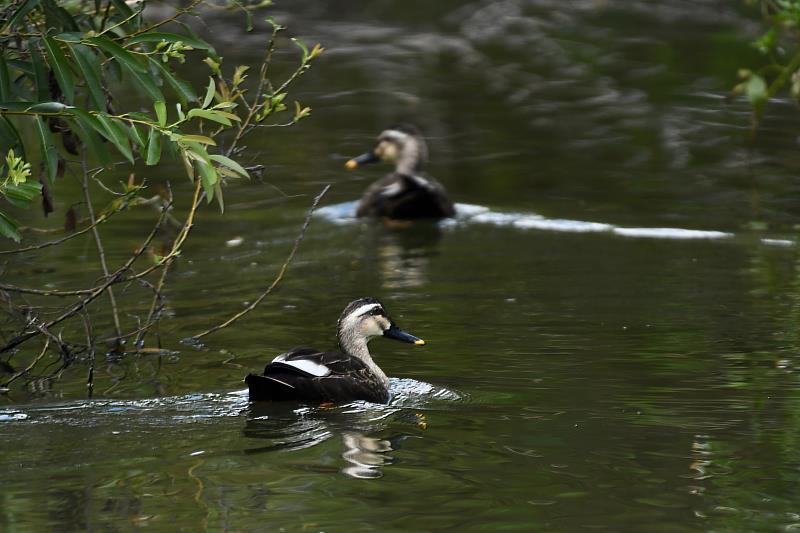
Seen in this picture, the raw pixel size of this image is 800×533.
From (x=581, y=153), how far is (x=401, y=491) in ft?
41.2

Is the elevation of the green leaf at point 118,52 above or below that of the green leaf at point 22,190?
above

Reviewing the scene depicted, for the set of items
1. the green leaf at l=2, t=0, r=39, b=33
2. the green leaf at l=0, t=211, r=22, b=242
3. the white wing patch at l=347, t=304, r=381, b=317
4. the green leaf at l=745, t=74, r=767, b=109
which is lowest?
the white wing patch at l=347, t=304, r=381, b=317

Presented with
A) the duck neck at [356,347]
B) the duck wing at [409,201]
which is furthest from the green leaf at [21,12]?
the duck wing at [409,201]

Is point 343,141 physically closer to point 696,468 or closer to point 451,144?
point 451,144

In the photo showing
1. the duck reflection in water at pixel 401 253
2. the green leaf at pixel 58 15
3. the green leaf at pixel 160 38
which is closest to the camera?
the green leaf at pixel 160 38

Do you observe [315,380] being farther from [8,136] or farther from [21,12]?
[21,12]

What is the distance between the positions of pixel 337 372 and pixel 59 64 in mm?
2846

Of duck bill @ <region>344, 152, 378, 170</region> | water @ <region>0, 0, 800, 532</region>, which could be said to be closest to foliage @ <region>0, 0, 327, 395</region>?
water @ <region>0, 0, 800, 532</region>

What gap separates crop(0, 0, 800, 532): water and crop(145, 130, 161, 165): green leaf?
171cm

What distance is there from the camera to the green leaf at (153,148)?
8055 millimetres

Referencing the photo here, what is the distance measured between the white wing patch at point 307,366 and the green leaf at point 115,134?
2.11 meters

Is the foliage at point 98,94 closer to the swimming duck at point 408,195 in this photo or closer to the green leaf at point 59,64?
the green leaf at point 59,64

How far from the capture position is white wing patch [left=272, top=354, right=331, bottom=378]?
9.80m

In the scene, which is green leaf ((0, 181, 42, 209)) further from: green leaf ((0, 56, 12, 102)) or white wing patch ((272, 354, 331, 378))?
white wing patch ((272, 354, 331, 378))
